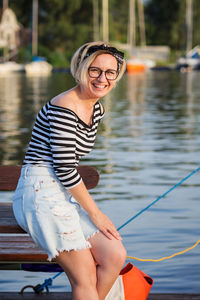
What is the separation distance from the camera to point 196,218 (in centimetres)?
852

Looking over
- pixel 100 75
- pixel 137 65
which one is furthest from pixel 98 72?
pixel 137 65

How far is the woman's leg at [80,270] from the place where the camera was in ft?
13.5

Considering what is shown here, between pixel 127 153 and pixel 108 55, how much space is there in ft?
33.3

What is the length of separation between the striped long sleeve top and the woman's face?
0.19 m

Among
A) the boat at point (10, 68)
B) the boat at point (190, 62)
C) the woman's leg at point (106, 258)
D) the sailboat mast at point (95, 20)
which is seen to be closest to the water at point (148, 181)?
the woman's leg at point (106, 258)

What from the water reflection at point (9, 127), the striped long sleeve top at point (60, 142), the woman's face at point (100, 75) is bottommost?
the water reflection at point (9, 127)

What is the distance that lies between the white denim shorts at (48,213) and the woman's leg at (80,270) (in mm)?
39

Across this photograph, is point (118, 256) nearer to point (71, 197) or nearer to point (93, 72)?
point (71, 197)

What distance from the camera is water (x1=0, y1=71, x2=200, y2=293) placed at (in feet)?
21.4

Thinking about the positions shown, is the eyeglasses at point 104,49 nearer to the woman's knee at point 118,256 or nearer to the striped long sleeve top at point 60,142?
the striped long sleeve top at point 60,142

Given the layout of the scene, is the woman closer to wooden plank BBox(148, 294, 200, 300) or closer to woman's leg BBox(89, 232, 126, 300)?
woman's leg BBox(89, 232, 126, 300)

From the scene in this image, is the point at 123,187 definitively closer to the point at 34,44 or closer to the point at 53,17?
the point at 34,44

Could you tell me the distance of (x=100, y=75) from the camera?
4.36 metres

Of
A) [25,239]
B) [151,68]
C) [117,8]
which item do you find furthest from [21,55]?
[25,239]
